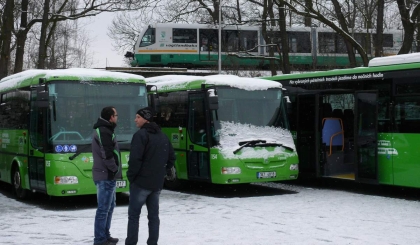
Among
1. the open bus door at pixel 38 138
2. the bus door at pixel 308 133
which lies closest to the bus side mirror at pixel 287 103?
the bus door at pixel 308 133

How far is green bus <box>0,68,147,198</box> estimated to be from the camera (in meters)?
12.8

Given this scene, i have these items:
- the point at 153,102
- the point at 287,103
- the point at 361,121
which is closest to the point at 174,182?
the point at 153,102

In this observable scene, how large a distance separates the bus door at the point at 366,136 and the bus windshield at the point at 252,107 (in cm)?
176

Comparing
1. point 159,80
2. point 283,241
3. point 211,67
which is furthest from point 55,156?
point 211,67

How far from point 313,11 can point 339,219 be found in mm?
13459

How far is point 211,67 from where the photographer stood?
42.8m

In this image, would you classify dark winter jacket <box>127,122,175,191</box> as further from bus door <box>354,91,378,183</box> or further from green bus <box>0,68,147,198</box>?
bus door <box>354,91,378,183</box>

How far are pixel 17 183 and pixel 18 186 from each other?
4.6 inches

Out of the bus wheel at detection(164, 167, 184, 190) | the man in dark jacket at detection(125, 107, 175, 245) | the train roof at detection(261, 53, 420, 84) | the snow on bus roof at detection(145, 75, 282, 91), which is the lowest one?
the bus wheel at detection(164, 167, 184, 190)

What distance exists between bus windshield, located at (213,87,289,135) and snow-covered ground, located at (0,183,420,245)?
1811 millimetres

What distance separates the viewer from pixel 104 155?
917 cm

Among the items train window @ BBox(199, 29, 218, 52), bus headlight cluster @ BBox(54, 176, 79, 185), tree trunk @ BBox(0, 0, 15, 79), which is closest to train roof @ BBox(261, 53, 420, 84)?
bus headlight cluster @ BBox(54, 176, 79, 185)

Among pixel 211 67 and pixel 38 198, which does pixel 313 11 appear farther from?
pixel 211 67

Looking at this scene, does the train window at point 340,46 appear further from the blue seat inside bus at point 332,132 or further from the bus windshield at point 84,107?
the bus windshield at point 84,107
